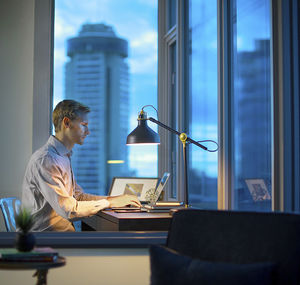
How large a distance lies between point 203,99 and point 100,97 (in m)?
1.89

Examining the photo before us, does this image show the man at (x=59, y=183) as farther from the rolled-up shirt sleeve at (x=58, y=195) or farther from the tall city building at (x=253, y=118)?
the tall city building at (x=253, y=118)

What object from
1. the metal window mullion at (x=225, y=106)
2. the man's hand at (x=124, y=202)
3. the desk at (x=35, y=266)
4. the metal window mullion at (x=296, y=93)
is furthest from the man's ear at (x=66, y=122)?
the desk at (x=35, y=266)

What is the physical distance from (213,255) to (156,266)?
209 millimetres

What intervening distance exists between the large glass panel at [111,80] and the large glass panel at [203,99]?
115 cm

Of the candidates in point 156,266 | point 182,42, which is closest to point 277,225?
point 156,266

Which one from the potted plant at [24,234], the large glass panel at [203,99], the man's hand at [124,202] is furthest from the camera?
the large glass panel at [203,99]

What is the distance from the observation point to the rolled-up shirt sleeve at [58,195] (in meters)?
3.01

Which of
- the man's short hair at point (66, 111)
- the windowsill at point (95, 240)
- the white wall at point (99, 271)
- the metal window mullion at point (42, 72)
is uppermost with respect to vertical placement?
the metal window mullion at point (42, 72)

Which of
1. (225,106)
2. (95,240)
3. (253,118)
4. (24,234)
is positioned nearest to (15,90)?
(225,106)

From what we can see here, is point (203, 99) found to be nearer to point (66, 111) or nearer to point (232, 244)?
point (66, 111)

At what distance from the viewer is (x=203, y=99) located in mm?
4105

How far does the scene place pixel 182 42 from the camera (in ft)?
15.7

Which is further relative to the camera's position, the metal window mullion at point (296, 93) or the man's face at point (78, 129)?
the man's face at point (78, 129)

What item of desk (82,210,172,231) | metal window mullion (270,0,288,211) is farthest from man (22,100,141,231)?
metal window mullion (270,0,288,211)
